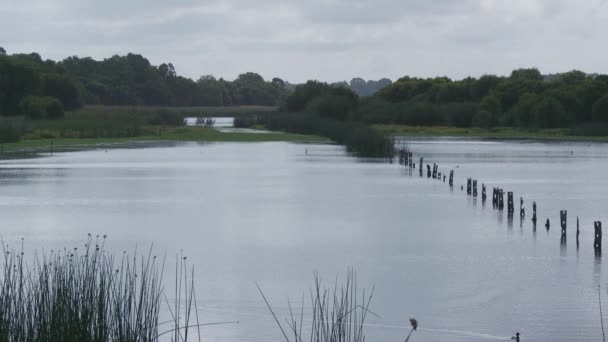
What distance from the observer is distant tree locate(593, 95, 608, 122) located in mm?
83250

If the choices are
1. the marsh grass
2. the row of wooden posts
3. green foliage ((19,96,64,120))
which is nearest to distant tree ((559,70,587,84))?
green foliage ((19,96,64,120))

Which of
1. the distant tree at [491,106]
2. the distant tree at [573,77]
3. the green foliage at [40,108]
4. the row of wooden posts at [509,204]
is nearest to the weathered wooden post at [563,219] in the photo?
the row of wooden posts at [509,204]

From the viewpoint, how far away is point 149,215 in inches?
1045

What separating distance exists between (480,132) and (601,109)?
10788 millimetres

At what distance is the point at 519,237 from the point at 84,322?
1463cm

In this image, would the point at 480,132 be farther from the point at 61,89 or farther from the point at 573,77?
the point at 61,89

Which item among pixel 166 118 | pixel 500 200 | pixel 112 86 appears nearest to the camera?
pixel 500 200

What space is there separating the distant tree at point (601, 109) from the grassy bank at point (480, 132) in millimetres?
2539

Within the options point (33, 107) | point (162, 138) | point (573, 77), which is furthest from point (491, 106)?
point (33, 107)

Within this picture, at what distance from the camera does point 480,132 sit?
91.0 meters

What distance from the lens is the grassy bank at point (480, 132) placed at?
8456 cm

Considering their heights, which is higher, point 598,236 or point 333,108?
point 333,108

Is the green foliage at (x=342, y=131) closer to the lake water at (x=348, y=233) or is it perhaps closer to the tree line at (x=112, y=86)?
the lake water at (x=348, y=233)

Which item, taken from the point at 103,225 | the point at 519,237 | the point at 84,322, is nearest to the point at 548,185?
the point at 519,237
